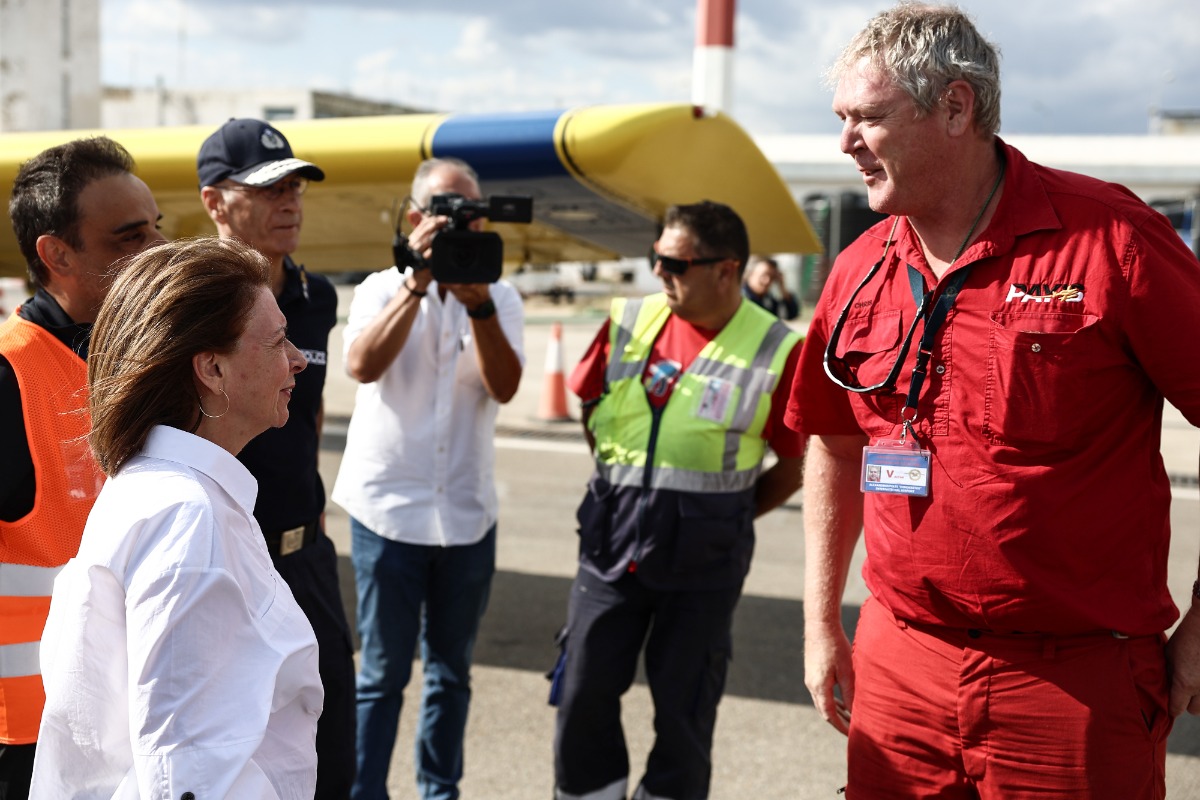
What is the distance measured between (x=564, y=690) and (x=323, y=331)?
1.27 meters

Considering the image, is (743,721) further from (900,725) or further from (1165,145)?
(1165,145)

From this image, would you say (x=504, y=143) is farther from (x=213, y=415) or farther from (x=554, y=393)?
(x=554, y=393)

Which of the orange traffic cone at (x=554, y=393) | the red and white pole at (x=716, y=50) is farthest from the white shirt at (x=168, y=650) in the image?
the red and white pole at (x=716, y=50)

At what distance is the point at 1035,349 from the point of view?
2.05 metres

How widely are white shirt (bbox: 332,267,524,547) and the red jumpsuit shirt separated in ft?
6.18

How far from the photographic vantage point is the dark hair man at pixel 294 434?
2.91 metres

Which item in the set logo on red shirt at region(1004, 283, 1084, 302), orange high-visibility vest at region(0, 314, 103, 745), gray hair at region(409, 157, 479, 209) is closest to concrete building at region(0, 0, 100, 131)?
gray hair at region(409, 157, 479, 209)

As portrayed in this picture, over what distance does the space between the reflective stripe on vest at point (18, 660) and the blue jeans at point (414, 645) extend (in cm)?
151

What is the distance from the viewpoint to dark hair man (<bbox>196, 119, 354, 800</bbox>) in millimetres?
2906

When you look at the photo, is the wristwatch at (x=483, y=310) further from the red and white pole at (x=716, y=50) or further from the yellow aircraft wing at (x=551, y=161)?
the red and white pole at (x=716, y=50)

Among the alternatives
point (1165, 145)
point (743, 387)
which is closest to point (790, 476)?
point (743, 387)

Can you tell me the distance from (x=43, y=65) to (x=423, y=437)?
1595 cm

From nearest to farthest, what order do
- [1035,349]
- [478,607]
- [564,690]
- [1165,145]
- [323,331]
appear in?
[1035,349], [323,331], [564,690], [478,607], [1165,145]

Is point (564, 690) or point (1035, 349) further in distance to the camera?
point (564, 690)
